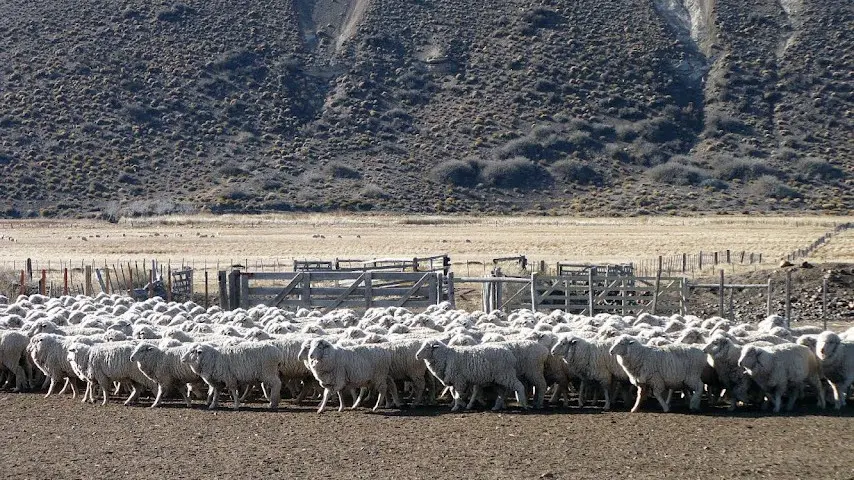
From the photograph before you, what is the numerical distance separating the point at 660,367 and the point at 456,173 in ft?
203

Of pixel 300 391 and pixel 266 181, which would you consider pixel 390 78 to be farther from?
pixel 300 391

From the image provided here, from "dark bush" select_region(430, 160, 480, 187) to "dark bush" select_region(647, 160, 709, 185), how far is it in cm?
1237

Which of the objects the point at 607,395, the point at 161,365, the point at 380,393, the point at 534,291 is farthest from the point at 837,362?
the point at 534,291

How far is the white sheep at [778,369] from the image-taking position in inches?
634

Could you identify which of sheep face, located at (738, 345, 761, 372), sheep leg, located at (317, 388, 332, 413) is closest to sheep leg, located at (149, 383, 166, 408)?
sheep leg, located at (317, 388, 332, 413)

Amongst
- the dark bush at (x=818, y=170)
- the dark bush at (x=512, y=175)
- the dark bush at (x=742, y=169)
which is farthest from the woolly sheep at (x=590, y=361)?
the dark bush at (x=818, y=170)

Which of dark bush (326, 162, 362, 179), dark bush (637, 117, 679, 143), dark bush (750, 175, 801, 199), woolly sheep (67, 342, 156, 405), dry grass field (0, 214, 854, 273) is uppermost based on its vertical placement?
dark bush (637, 117, 679, 143)

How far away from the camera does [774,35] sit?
9219 cm

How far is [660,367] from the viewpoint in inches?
640

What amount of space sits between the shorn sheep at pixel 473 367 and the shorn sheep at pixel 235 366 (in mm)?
2311

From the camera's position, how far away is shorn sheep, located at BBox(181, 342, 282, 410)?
17016 mm

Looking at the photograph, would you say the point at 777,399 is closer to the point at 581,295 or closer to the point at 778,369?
the point at 778,369

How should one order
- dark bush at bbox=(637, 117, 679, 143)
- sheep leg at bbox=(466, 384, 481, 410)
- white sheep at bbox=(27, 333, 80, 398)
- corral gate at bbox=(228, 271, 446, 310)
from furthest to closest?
1. dark bush at bbox=(637, 117, 679, 143)
2. corral gate at bbox=(228, 271, 446, 310)
3. white sheep at bbox=(27, 333, 80, 398)
4. sheep leg at bbox=(466, 384, 481, 410)

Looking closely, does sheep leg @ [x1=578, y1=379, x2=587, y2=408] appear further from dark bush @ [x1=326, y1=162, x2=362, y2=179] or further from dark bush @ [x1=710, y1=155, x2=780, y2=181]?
dark bush @ [x1=710, y1=155, x2=780, y2=181]
